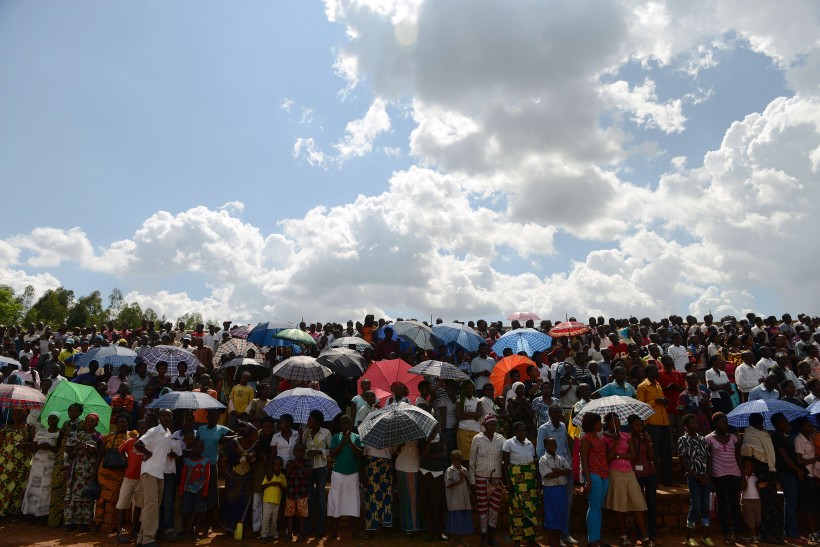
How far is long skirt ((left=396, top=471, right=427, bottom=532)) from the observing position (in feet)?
32.0

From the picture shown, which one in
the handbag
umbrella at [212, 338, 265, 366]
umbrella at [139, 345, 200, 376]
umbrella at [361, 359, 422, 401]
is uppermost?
umbrella at [212, 338, 265, 366]

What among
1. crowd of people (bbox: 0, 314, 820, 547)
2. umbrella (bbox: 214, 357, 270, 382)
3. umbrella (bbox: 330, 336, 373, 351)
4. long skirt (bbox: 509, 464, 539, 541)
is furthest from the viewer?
umbrella (bbox: 330, 336, 373, 351)

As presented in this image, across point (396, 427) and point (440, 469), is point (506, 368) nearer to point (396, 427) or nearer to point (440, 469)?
point (440, 469)

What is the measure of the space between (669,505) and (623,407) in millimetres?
2836

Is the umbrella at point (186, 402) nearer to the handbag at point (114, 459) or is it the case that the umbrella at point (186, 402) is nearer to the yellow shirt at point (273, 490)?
the handbag at point (114, 459)

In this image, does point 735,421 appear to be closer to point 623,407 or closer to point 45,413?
point 623,407

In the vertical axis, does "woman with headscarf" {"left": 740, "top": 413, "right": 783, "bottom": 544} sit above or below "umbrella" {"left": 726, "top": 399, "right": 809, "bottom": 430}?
below

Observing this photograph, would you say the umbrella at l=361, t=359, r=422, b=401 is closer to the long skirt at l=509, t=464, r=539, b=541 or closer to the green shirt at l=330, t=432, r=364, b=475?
the green shirt at l=330, t=432, r=364, b=475

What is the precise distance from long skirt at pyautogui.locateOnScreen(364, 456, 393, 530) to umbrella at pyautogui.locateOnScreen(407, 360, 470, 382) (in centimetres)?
182

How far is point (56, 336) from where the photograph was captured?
67.2 feet

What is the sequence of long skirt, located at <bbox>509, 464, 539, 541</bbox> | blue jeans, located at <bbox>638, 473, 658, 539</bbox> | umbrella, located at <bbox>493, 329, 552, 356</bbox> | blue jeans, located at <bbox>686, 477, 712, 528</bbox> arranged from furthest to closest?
umbrella, located at <bbox>493, 329, 552, 356</bbox>
blue jeans, located at <bbox>686, 477, 712, 528</bbox>
blue jeans, located at <bbox>638, 473, 658, 539</bbox>
long skirt, located at <bbox>509, 464, 539, 541</bbox>


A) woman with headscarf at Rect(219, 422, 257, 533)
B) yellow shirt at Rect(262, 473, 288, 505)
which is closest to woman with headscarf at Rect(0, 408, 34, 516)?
woman with headscarf at Rect(219, 422, 257, 533)

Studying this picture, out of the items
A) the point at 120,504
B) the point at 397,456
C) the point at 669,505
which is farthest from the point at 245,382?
the point at 669,505

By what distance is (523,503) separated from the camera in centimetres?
916
